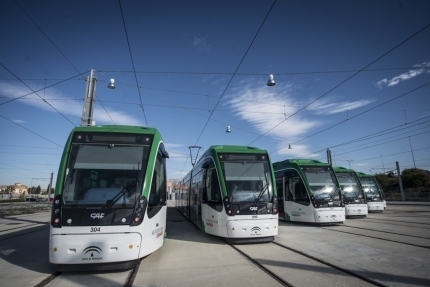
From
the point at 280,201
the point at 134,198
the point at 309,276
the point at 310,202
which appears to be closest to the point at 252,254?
the point at 309,276

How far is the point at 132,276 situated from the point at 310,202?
9310mm

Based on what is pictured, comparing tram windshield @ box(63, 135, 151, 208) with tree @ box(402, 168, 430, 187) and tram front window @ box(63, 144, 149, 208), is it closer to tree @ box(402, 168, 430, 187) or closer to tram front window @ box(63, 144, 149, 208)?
tram front window @ box(63, 144, 149, 208)

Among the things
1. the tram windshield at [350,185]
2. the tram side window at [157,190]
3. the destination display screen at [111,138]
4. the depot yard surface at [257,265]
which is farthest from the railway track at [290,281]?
the tram windshield at [350,185]

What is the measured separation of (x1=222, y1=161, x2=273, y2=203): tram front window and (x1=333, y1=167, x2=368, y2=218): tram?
971 cm

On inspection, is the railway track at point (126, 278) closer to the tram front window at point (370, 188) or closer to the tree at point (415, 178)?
the tram front window at point (370, 188)

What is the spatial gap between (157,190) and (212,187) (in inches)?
103

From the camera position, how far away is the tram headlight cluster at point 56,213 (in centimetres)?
509

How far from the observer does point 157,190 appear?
21.5 feet

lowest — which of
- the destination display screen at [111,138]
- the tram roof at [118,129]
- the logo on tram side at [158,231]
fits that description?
the logo on tram side at [158,231]

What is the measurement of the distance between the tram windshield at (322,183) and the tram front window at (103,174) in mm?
9088

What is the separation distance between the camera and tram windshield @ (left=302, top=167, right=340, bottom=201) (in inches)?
478

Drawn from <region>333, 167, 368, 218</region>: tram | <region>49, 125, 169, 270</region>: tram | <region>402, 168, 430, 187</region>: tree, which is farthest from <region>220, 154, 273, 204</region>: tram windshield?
<region>402, 168, 430, 187</region>: tree

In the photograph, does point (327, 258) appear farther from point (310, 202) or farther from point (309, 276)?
point (310, 202)

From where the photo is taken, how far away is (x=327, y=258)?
608 cm
